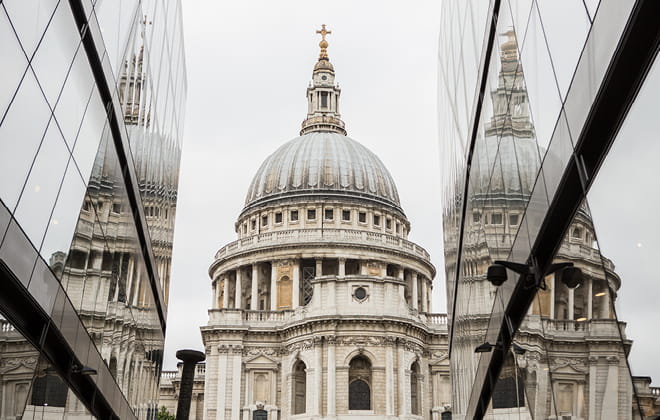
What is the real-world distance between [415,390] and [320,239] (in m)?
18.8

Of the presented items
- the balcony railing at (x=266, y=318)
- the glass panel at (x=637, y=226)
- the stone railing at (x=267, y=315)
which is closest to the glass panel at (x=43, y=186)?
the glass panel at (x=637, y=226)

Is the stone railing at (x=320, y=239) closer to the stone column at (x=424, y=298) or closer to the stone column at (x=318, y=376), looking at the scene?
the stone column at (x=424, y=298)

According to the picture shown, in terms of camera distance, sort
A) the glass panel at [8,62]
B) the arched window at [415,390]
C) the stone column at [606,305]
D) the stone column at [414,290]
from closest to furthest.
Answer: the stone column at [606,305] → the glass panel at [8,62] → the arched window at [415,390] → the stone column at [414,290]

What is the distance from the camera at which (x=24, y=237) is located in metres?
13.2

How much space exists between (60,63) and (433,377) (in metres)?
63.6

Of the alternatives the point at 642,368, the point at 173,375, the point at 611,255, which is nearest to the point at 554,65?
the point at 611,255

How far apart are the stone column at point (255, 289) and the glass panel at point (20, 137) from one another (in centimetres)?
7014

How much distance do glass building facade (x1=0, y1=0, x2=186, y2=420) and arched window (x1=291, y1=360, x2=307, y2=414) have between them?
43.4 metres

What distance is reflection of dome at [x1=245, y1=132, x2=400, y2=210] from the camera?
9256 cm

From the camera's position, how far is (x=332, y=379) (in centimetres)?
6925

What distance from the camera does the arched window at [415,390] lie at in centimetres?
7119

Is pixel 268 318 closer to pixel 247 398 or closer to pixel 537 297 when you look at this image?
pixel 247 398

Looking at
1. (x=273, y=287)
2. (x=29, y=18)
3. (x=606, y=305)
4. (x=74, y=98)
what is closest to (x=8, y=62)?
(x=29, y=18)

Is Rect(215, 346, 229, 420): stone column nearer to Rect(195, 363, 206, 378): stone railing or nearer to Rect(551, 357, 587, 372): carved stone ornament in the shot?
Rect(195, 363, 206, 378): stone railing
